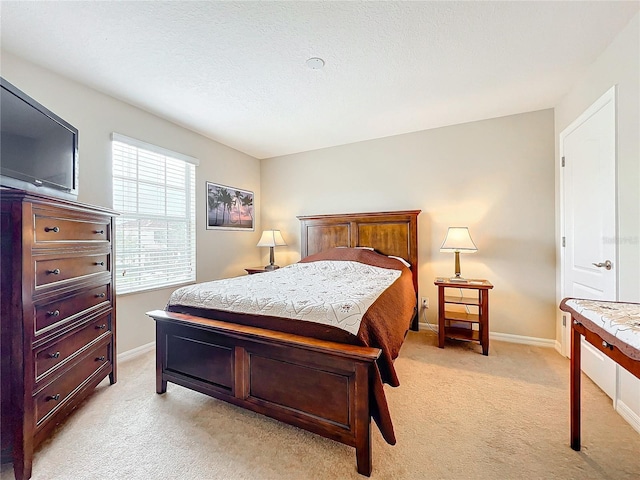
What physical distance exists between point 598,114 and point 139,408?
13.0 feet

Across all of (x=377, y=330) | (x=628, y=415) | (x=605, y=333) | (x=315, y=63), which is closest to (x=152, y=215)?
(x=315, y=63)

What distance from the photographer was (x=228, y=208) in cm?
393

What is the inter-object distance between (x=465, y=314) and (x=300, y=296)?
2.09 meters

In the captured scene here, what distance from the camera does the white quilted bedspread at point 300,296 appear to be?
150 centimetres

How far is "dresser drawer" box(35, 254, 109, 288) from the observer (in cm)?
143

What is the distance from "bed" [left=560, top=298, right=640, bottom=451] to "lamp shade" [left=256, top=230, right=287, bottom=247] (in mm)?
3298

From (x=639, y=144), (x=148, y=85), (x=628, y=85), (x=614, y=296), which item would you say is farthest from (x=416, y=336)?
(x=148, y=85)

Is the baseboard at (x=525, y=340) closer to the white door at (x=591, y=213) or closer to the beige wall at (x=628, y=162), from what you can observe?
the white door at (x=591, y=213)

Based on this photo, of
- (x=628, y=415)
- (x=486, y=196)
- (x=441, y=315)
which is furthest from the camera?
(x=486, y=196)

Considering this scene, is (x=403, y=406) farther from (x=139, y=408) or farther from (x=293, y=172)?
(x=293, y=172)

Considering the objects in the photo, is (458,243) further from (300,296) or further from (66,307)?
(66,307)

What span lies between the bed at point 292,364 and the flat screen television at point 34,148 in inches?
43.7

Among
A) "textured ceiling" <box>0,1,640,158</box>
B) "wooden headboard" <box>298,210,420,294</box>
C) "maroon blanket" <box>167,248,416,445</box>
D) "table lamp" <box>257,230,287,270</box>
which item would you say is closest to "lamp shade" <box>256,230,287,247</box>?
"table lamp" <box>257,230,287,270</box>

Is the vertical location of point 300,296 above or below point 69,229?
below
